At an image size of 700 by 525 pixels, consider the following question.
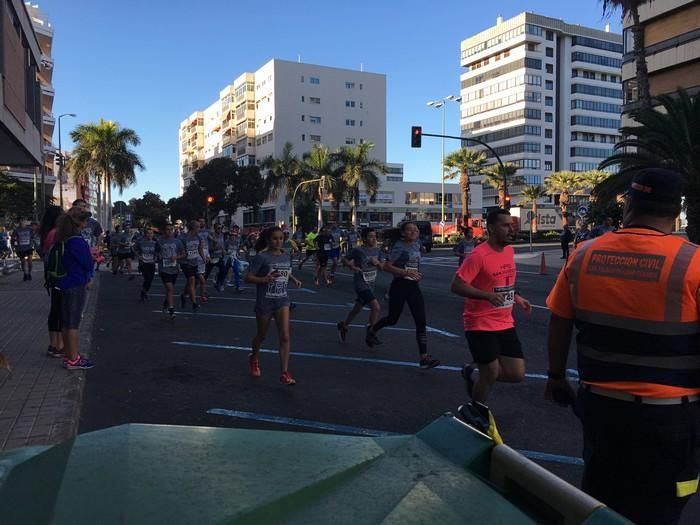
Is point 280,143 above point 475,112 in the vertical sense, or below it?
below

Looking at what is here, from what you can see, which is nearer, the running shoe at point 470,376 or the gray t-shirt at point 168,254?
the running shoe at point 470,376

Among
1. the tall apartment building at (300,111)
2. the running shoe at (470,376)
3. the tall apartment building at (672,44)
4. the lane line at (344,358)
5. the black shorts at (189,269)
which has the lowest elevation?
the lane line at (344,358)

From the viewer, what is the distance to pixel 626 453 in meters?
2.26

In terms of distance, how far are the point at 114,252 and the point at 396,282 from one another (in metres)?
16.5

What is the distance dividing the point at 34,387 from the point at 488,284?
4.64 meters

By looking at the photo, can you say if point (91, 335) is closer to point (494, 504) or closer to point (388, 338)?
point (388, 338)

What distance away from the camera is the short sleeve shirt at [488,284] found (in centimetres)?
489

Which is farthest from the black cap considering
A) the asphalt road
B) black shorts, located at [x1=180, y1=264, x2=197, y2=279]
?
black shorts, located at [x1=180, y1=264, x2=197, y2=279]

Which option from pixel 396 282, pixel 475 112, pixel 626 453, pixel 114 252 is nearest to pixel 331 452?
pixel 626 453

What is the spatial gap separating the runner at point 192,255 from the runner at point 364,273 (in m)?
4.30

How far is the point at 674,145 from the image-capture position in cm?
2023

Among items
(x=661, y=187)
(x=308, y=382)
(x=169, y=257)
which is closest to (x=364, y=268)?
(x=308, y=382)

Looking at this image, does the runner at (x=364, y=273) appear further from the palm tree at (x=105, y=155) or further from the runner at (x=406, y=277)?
the palm tree at (x=105, y=155)

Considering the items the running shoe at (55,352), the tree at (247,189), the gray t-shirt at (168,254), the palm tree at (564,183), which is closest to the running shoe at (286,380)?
the running shoe at (55,352)
